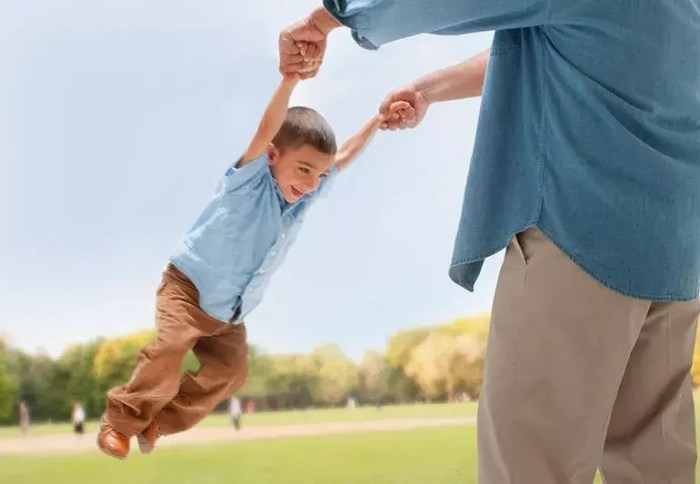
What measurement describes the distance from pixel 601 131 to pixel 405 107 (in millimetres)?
573

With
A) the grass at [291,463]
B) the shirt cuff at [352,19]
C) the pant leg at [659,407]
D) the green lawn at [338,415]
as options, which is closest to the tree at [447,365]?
the green lawn at [338,415]

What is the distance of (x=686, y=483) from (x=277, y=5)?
4.25 ft

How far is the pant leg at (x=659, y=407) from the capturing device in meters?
0.69

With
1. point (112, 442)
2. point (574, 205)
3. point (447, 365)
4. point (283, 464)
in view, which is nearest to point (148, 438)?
point (112, 442)

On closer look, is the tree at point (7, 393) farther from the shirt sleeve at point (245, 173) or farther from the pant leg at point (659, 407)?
the pant leg at point (659, 407)

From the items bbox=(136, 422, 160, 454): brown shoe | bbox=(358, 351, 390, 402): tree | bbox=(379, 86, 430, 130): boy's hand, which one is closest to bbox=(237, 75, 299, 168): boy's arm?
bbox=(379, 86, 430, 130): boy's hand

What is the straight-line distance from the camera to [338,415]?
67.3 inches

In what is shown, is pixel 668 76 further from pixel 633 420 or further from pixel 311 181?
pixel 311 181

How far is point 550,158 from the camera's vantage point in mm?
644

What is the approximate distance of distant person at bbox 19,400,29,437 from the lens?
1.60m

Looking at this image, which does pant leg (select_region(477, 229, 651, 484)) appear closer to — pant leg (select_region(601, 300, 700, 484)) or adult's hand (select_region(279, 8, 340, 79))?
pant leg (select_region(601, 300, 700, 484))

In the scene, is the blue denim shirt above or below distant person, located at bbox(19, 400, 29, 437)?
above

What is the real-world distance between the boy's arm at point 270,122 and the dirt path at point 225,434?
1.85 feet

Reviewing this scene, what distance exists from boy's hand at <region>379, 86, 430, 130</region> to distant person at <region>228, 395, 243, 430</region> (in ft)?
2.41
